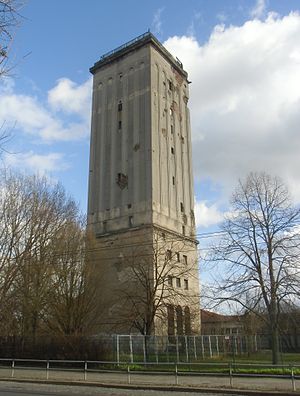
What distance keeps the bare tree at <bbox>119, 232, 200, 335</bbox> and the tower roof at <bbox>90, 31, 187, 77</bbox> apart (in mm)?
25949

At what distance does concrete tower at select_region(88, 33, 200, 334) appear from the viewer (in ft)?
147

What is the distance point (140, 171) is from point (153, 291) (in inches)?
791

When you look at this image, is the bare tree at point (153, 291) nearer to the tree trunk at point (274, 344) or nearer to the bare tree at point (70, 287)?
the bare tree at point (70, 287)

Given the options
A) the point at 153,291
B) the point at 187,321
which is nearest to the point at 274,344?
the point at 153,291

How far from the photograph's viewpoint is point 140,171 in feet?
166

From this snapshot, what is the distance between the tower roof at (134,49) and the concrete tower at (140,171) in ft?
0.43

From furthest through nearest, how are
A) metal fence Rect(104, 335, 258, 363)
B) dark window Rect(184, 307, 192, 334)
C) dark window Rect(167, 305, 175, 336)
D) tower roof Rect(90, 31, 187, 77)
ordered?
tower roof Rect(90, 31, 187, 77) < dark window Rect(184, 307, 192, 334) < dark window Rect(167, 305, 175, 336) < metal fence Rect(104, 335, 258, 363)

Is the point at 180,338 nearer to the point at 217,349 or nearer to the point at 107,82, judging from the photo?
the point at 217,349

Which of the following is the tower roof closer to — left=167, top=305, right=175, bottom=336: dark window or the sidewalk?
left=167, top=305, right=175, bottom=336: dark window

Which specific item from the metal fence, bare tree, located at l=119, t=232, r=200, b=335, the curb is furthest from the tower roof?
the curb

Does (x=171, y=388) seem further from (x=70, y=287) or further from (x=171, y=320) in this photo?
(x=171, y=320)

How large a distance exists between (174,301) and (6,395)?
2712 cm

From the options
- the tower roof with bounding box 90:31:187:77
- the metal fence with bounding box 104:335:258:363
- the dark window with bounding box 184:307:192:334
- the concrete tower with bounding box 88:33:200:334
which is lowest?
the metal fence with bounding box 104:335:258:363

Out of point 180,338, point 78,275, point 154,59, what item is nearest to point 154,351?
point 180,338
